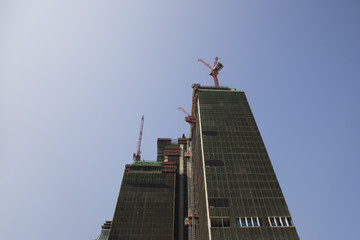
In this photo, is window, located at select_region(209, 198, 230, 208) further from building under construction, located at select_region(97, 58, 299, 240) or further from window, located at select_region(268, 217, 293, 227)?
window, located at select_region(268, 217, 293, 227)

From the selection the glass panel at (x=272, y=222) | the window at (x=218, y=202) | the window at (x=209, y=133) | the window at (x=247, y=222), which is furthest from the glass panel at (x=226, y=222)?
the window at (x=209, y=133)

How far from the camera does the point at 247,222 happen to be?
72.8 m

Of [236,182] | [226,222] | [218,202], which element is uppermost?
[236,182]

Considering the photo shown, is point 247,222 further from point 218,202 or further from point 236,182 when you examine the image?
point 236,182

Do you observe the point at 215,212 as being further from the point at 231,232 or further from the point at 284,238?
the point at 284,238

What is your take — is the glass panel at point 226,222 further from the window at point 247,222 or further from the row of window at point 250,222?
the window at point 247,222

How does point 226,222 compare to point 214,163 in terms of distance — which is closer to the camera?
point 226,222

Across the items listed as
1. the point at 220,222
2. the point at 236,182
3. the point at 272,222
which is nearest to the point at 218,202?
the point at 220,222

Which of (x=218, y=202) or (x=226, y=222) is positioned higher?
(x=218, y=202)

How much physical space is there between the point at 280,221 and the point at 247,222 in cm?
1227

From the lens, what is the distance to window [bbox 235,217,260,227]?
71938mm

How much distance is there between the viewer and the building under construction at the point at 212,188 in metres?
74.0

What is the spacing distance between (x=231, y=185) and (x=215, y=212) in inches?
560

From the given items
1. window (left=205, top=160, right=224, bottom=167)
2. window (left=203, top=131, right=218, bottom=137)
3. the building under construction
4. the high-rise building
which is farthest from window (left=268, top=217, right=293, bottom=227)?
window (left=203, top=131, right=218, bottom=137)
